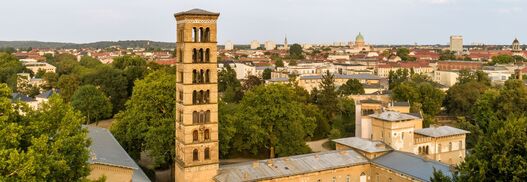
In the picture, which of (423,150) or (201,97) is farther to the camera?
(423,150)

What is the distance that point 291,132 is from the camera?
159 ft

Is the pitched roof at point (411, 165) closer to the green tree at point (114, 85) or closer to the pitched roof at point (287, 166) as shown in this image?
the pitched roof at point (287, 166)

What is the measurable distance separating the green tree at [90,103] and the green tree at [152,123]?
2214cm

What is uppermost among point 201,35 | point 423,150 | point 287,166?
point 201,35

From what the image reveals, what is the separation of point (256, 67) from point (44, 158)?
11195 cm

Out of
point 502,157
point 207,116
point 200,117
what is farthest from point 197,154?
point 502,157

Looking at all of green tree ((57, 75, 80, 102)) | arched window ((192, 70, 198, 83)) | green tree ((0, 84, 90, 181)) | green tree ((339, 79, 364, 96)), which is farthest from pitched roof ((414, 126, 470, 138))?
green tree ((57, 75, 80, 102))

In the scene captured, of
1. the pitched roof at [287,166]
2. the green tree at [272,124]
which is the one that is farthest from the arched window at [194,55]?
the green tree at [272,124]

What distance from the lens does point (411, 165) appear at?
3597 centimetres

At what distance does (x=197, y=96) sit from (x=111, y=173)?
25.3ft

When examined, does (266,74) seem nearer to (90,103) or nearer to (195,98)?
(90,103)

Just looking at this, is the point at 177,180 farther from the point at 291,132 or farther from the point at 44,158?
the point at 291,132

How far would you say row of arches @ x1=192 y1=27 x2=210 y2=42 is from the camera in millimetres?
32469

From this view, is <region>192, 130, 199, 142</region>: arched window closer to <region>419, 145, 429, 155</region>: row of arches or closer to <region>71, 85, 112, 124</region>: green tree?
<region>419, 145, 429, 155</region>: row of arches
